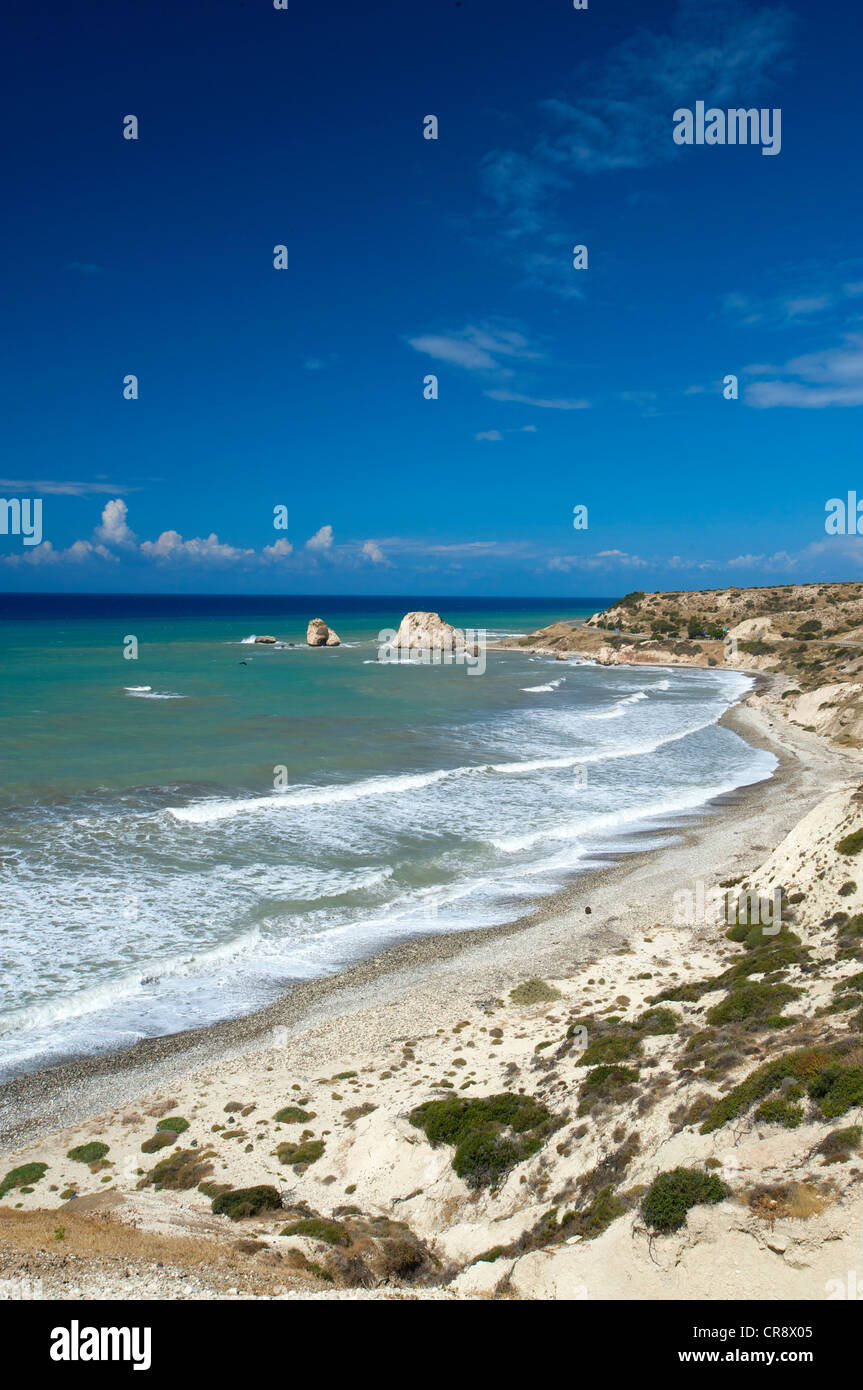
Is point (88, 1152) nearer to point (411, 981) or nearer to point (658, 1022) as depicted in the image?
point (411, 981)

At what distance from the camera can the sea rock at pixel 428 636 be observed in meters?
113

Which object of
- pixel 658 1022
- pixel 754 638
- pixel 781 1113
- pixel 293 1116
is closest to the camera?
pixel 781 1113

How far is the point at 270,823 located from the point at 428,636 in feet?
283

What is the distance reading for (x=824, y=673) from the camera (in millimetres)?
72500

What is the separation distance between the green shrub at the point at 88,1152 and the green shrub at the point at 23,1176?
0.43 m

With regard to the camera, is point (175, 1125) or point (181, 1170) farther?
point (175, 1125)

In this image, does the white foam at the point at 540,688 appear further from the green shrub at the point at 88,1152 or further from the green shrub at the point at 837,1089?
the green shrub at the point at 837,1089

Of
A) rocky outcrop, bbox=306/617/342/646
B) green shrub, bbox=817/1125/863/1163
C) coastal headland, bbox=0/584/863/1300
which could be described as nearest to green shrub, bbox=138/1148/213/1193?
coastal headland, bbox=0/584/863/1300

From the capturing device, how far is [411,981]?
57.0ft

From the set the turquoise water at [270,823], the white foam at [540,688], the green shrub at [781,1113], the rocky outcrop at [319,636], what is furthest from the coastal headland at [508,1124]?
the rocky outcrop at [319,636]

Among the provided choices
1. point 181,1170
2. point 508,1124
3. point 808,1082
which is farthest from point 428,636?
point 808,1082

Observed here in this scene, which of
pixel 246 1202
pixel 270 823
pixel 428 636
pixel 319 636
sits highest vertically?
pixel 319 636

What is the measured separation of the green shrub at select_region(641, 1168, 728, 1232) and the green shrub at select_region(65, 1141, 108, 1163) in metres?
8.35

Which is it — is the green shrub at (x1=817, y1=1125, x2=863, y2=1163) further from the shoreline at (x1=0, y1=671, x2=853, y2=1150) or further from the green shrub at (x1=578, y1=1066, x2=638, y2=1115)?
the shoreline at (x1=0, y1=671, x2=853, y2=1150)
